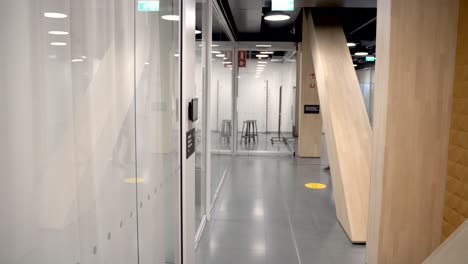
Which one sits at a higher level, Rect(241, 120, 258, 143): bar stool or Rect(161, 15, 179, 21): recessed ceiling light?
Rect(161, 15, 179, 21): recessed ceiling light

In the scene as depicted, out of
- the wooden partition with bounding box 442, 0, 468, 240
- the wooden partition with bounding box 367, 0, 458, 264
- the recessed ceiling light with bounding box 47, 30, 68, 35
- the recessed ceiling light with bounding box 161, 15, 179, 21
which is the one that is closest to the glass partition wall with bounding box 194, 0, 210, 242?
the recessed ceiling light with bounding box 161, 15, 179, 21

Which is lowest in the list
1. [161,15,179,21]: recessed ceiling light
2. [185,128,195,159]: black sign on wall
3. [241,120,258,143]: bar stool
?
[241,120,258,143]: bar stool

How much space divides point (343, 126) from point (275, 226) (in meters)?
2.04

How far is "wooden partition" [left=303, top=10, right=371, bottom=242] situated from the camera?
17.4ft

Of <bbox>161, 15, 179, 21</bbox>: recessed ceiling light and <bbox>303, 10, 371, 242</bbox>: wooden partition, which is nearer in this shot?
<bbox>161, 15, 179, 21</bbox>: recessed ceiling light

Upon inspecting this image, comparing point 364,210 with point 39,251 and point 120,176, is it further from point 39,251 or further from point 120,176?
point 39,251

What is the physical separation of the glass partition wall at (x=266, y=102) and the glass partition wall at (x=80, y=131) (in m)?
8.84

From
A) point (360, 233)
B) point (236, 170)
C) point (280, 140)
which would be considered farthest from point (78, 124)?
point (280, 140)

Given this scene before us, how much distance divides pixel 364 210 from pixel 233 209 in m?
2.04

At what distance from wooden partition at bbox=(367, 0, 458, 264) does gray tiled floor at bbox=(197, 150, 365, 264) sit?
1.10 meters

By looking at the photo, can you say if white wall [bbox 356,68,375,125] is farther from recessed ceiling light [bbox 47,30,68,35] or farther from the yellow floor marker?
recessed ceiling light [bbox 47,30,68,35]

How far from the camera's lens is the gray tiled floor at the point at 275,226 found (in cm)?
444

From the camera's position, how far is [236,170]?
9203mm

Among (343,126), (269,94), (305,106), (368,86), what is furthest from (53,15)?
(368,86)
